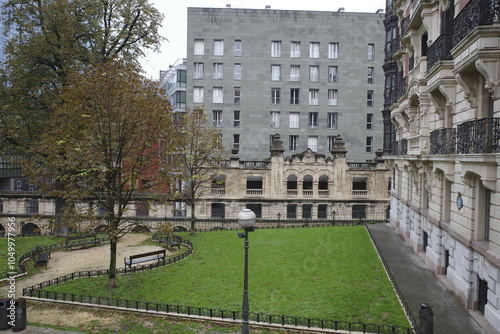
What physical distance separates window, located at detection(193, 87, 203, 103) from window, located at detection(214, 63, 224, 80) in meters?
2.43

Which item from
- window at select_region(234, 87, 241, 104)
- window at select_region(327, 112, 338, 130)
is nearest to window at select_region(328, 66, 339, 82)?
window at select_region(327, 112, 338, 130)

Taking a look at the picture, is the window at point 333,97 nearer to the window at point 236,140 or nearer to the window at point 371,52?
the window at point 371,52

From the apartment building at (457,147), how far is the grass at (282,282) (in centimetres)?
305

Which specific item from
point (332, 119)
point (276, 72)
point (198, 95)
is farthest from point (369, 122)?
point (198, 95)

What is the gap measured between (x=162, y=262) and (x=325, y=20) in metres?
36.5

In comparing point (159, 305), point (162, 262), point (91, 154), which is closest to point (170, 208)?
point (162, 262)

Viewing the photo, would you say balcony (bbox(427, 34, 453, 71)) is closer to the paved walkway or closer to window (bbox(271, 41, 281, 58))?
the paved walkway

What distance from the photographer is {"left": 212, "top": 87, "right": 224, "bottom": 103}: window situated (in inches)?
1779

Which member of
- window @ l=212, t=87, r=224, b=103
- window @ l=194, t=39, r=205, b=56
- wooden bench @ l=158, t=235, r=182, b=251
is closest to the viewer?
wooden bench @ l=158, t=235, r=182, b=251

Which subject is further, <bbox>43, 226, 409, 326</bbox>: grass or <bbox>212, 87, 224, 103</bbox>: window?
<bbox>212, 87, 224, 103</bbox>: window

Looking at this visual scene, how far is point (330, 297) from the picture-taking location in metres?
16.1

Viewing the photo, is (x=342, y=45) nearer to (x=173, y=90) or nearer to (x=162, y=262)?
(x=173, y=90)

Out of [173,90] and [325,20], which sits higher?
[325,20]

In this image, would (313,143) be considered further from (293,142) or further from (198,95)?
(198,95)
